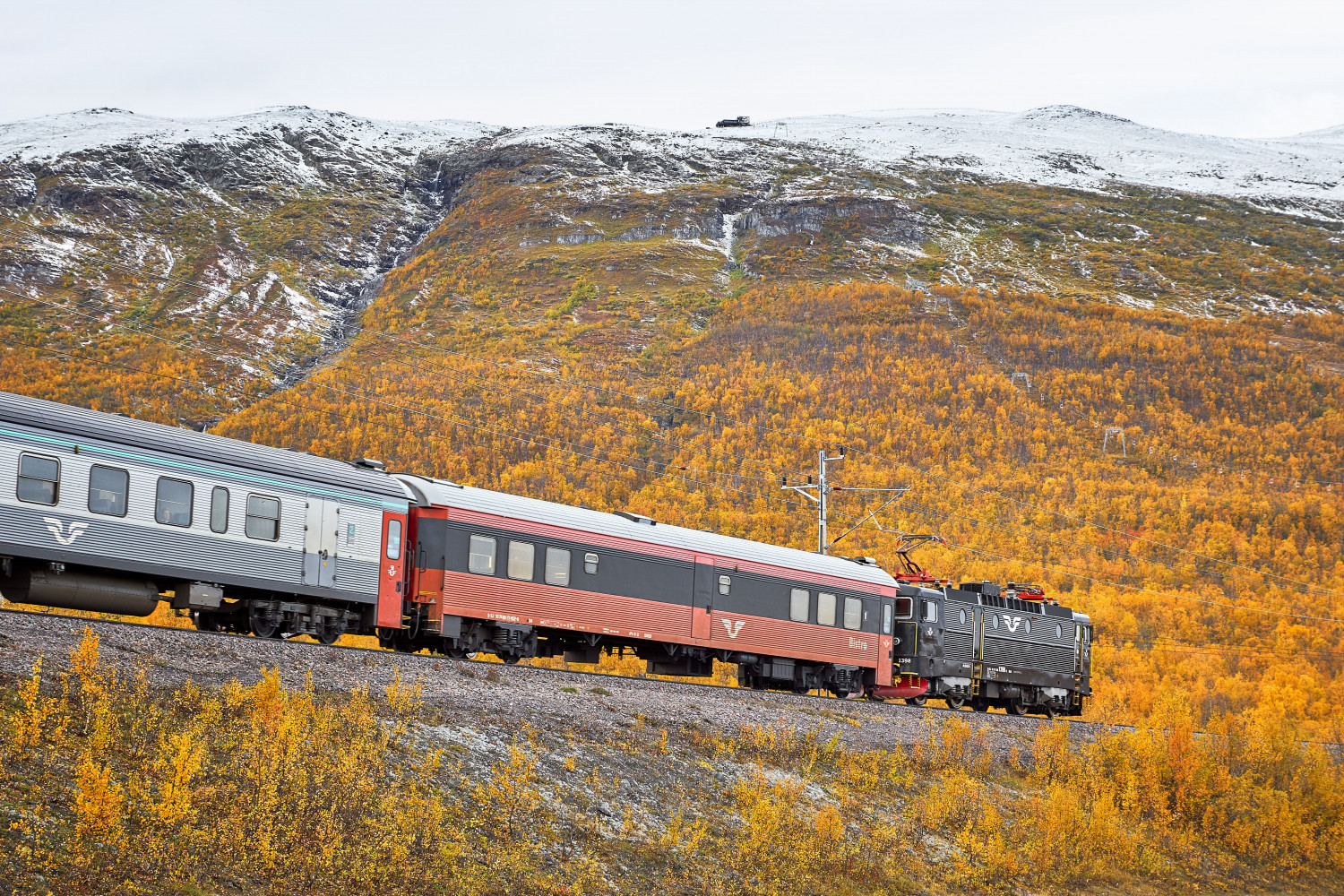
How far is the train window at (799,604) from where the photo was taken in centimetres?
2605

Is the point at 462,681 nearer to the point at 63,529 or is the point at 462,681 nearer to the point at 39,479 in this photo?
the point at 63,529

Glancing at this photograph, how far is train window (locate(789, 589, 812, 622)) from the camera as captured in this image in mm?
26047

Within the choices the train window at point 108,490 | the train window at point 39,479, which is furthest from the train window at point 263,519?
the train window at point 39,479

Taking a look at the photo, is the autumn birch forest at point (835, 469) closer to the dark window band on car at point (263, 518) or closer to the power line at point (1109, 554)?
the power line at point (1109, 554)

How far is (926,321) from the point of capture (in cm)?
9981

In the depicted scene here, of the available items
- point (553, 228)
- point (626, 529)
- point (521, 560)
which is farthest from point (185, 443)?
point (553, 228)

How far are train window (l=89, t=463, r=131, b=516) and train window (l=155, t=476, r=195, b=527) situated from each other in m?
0.50

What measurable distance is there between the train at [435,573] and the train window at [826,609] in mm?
48

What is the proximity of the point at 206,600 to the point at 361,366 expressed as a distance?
3079 inches

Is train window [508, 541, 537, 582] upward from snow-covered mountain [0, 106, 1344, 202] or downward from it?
downward

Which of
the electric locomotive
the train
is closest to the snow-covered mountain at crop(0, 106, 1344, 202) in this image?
the electric locomotive

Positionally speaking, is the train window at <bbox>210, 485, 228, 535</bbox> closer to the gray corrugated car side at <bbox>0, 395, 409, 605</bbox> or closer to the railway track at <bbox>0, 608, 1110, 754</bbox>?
the gray corrugated car side at <bbox>0, 395, 409, 605</bbox>

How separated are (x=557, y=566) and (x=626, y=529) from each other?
203 cm

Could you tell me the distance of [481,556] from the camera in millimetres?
20828
